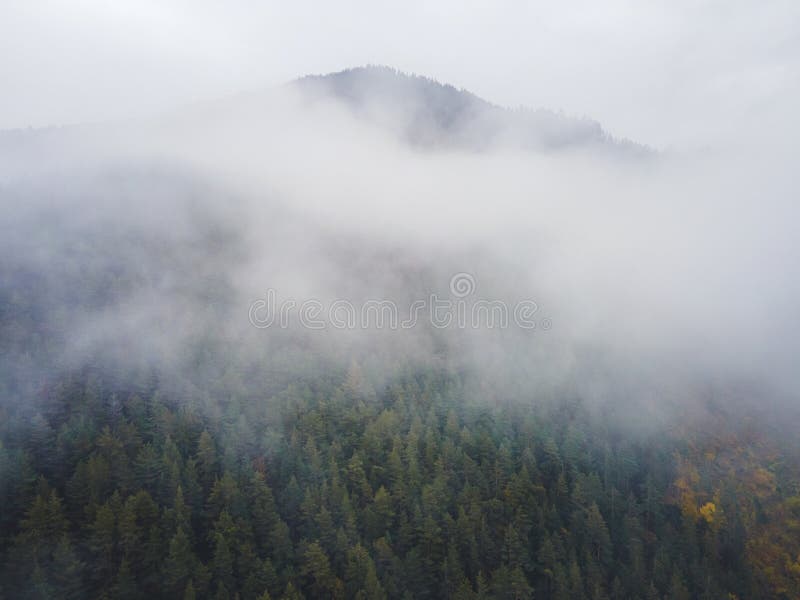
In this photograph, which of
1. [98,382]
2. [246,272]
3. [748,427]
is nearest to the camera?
[98,382]

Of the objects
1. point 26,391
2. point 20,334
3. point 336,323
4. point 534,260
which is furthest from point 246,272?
point 534,260

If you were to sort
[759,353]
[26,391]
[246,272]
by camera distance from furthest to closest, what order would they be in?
[246,272] < [759,353] < [26,391]

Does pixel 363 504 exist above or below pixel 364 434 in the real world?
below

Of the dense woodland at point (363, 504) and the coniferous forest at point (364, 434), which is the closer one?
the dense woodland at point (363, 504)

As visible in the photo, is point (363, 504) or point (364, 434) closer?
point (363, 504)

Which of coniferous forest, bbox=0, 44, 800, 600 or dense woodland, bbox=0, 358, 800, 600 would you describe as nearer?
dense woodland, bbox=0, 358, 800, 600

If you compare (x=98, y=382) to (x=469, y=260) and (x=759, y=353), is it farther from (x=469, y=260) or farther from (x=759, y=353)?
(x=759, y=353)

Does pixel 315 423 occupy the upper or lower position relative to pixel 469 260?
lower

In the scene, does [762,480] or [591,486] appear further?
[762,480]
